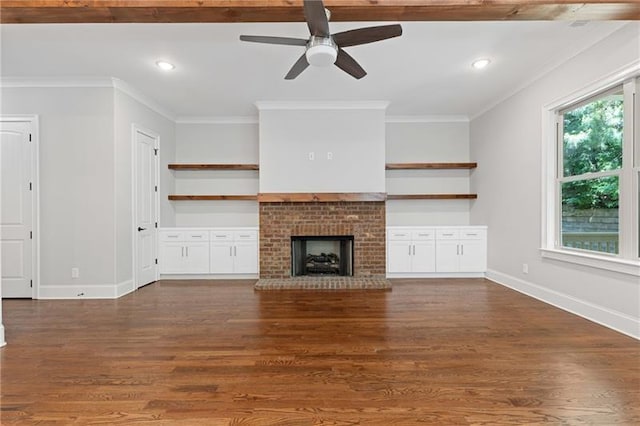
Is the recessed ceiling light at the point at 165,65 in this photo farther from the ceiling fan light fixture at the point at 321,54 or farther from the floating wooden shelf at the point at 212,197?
the floating wooden shelf at the point at 212,197

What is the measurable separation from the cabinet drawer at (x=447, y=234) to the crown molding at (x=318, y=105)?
85.3 inches

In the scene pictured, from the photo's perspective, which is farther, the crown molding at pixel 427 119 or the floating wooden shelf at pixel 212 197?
the crown molding at pixel 427 119

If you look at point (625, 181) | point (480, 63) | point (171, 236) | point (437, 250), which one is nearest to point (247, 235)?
point (171, 236)

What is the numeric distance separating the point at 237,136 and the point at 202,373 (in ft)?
14.4

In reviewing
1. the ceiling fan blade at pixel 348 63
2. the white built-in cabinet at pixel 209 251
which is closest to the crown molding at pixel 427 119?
the ceiling fan blade at pixel 348 63

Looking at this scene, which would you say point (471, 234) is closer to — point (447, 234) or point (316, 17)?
point (447, 234)

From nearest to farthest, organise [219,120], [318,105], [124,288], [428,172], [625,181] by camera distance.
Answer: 1. [625,181]
2. [124,288]
3. [318,105]
4. [219,120]
5. [428,172]

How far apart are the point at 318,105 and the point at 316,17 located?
2.94 m

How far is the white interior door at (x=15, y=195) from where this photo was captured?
4.01 metres

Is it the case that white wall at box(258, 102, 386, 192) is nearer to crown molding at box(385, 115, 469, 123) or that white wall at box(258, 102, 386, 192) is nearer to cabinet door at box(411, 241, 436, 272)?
crown molding at box(385, 115, 469, 123)

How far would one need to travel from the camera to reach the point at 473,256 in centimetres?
525

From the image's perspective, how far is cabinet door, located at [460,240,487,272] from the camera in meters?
5.25

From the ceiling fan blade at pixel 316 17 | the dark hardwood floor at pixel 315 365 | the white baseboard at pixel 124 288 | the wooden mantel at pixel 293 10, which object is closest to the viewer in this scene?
the dark hardwood floor at pixel 315 365

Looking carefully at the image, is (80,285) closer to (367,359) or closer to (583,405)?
(367,359)
